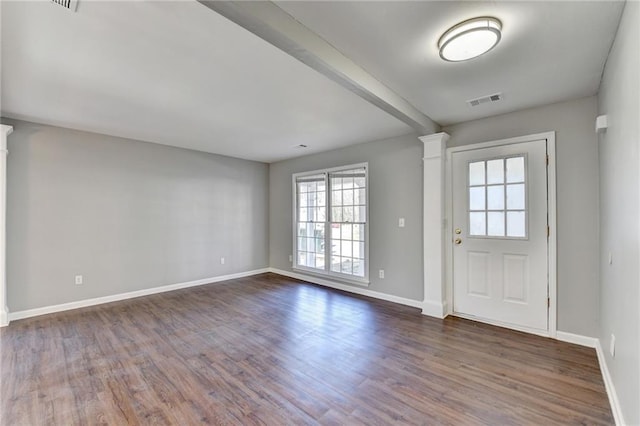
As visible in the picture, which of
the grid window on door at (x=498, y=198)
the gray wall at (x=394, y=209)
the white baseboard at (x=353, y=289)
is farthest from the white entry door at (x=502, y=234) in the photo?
the white baseboard at (x=353, y=289)

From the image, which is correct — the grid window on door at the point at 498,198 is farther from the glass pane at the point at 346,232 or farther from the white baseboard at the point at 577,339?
the glass pane at the point at 346,232

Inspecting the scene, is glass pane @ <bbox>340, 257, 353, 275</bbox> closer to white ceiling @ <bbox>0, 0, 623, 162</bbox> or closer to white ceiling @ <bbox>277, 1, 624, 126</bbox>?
white ceiling @ <bbox>0, 0, 623, 162</bbox>

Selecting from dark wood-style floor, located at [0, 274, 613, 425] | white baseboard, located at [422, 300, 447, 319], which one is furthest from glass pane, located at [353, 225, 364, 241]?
white baseboard, located at [422, 300, 447, 319]

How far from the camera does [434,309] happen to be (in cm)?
361

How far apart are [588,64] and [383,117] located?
70.3 inches

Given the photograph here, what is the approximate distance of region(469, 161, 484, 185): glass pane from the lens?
3.40 meters

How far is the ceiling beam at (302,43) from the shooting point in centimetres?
149

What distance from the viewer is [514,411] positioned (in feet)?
6.19

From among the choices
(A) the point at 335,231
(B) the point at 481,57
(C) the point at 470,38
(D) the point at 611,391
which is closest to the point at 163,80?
(C) the point at 470,38

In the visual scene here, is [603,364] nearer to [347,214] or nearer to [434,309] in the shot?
[434,309]

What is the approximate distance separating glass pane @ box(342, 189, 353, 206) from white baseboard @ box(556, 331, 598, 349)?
305cm

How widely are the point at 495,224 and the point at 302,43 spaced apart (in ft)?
9.39

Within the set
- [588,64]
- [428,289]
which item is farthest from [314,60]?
[428,289]

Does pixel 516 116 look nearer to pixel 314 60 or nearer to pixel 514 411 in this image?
pixel 314 60
